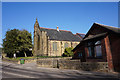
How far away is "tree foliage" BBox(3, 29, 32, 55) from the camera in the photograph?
38375 millimetres

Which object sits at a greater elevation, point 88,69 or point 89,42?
point 89,42

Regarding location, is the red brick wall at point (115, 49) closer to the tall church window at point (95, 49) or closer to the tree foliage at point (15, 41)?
the tall church window at point (95, 49)

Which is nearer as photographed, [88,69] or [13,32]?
[88,69]

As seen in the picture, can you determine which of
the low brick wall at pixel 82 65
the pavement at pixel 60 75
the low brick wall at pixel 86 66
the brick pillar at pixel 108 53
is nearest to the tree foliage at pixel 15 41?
the low brick wall at pixel 82 65

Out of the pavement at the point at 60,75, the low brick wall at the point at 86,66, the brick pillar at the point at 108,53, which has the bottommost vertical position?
the pavement at the point at 60,75

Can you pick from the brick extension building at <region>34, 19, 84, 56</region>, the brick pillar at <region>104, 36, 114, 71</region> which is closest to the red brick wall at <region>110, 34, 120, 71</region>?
the brick pillar at <region>104, 36, 114, 71</region>

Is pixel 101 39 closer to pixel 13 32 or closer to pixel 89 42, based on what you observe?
pixel 89 42

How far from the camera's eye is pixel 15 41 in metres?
38.3

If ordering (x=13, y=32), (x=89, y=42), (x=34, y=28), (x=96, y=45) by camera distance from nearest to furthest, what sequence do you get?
(x=96, y=45) < (x=89, y=42) < (x=13, y=32) < (x=34, y=28)

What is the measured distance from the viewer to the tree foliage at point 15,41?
3838 centimetres

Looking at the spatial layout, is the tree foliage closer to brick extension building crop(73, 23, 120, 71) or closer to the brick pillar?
brick extension building crop(73, 23, 120, 71)

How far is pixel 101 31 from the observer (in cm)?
1541

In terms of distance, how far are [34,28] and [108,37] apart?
4098cm

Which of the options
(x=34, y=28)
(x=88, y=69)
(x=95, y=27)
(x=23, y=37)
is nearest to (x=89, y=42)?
(x=95, y=27)
